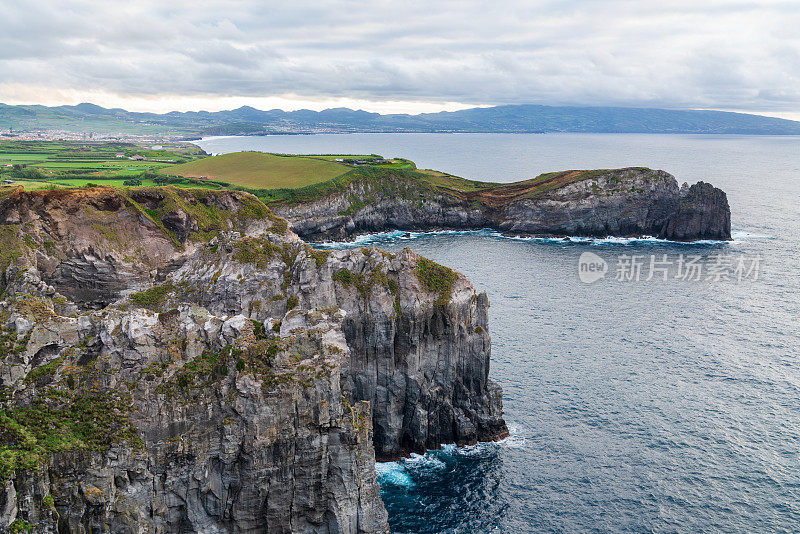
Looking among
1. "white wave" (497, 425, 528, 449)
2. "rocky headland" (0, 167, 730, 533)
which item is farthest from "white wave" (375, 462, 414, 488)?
"white wave" (497, 425, 528, 449)

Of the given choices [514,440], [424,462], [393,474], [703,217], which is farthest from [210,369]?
[703,217]

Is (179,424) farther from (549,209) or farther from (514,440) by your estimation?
(549,209)

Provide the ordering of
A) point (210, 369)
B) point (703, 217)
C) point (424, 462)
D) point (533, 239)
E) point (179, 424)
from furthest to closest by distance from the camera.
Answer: point (533, 239) → point (703, 217) → point (424, 462) → point (210, 369) → point (179, 424)

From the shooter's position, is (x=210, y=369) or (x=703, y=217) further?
(x=703, y=217)

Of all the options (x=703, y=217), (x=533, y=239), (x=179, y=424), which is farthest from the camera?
(x=533, y=239)

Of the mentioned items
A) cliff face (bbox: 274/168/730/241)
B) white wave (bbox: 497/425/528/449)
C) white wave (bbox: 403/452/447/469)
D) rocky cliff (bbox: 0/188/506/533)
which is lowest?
white wave (bbox: 403/452/447/469)

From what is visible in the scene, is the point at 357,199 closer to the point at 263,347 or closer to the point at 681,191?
the point at 681,191

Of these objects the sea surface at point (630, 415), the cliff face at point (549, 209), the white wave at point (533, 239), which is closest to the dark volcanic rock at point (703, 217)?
the cliff face at point (549, 209)

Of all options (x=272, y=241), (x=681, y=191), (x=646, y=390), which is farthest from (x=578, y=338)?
(x=681, y=191)

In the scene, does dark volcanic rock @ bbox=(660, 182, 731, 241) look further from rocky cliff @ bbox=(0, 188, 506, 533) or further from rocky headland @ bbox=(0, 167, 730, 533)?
rocky cliff @ bbox=(0, 188, 506, 533)
